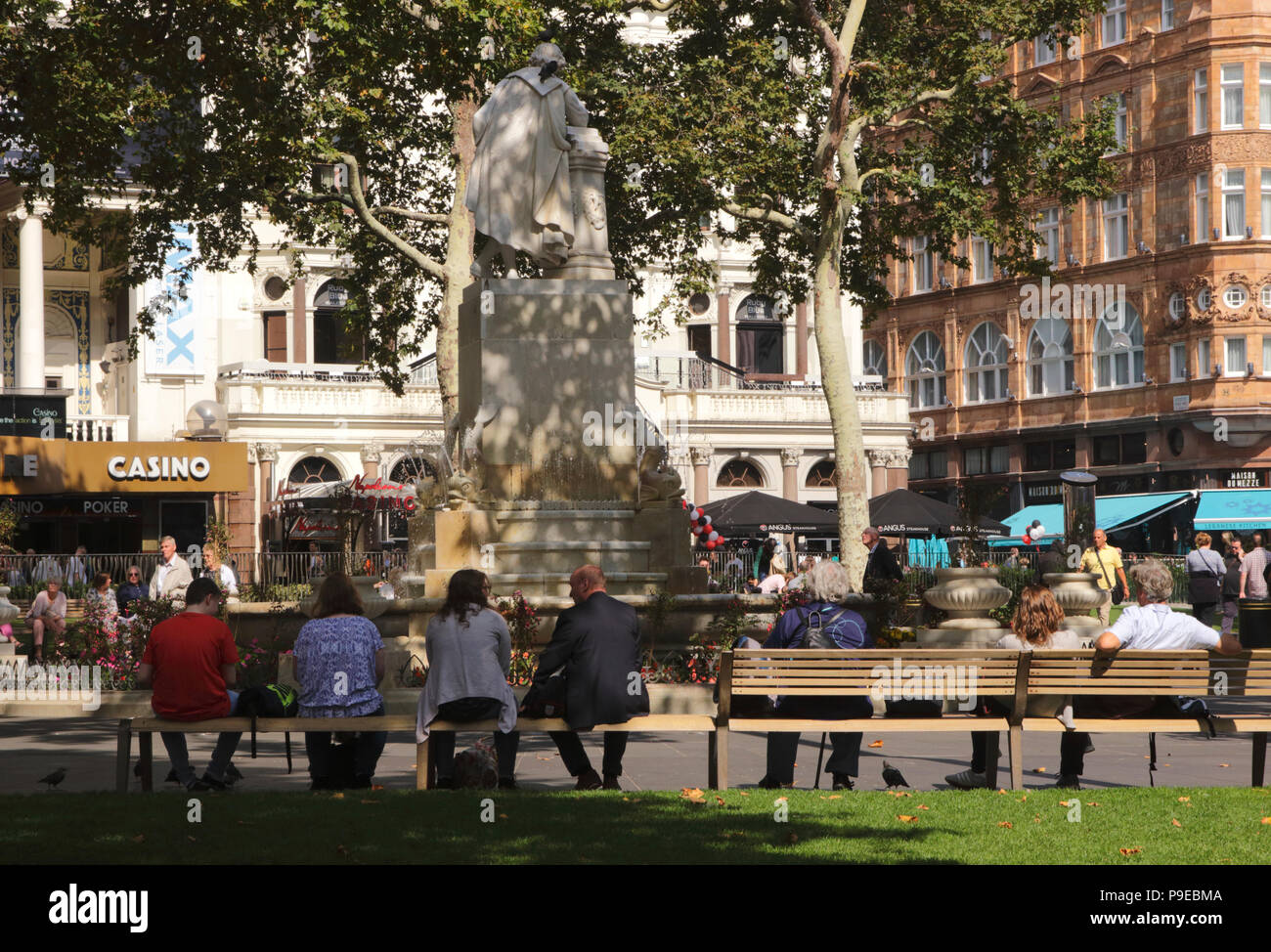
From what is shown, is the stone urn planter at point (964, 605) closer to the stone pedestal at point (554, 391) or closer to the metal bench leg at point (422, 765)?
the stone pedestal at point (554, 391)

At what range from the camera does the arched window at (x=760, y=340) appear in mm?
58531

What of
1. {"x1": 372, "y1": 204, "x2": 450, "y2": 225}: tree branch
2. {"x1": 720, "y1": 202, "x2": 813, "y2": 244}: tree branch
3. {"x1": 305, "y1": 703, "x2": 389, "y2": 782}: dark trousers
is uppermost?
{"x1": 372, "y1": 204, "x2": 450, "y2": 225}: tree branch

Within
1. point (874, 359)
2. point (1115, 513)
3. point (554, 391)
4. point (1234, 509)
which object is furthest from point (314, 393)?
point (554, 391)

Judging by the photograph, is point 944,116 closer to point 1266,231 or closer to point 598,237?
point 598,237

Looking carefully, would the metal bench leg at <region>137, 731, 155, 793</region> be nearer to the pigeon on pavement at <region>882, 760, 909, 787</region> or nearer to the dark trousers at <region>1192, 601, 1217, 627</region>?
the pigeon on pavement at <region>882, 760, 909, 787</region>

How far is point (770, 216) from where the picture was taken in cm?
2739

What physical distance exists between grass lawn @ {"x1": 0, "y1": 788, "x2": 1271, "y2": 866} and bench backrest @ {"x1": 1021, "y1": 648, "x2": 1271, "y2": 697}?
1.96 ft

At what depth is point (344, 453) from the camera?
49594mm

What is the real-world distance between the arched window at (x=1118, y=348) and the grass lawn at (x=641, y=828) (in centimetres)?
4685

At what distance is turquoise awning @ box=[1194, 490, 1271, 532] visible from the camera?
157ft

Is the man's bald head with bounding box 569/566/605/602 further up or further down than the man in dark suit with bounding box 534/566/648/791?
further up

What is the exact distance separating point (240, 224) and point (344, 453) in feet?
66.5

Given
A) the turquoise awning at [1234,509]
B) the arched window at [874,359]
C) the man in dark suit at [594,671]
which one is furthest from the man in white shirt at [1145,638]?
the arched window at [874,359]

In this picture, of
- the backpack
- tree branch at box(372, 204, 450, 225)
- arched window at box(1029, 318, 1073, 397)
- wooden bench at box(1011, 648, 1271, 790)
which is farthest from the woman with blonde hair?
arched window at box(1029, 318, 1073, 397)
